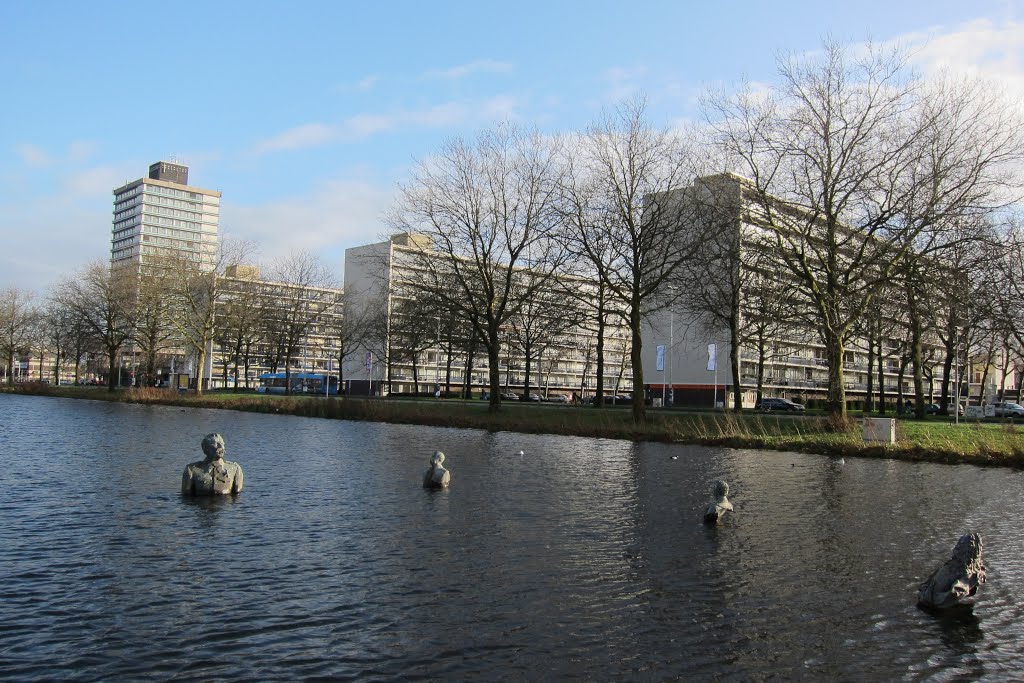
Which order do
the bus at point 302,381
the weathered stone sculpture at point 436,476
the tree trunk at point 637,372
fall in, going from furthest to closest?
A: the bus at point 302,381
the tree trunk at point 637,372
the weathered stone sculpture at point 436,476

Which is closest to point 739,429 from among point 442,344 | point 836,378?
point 836,378

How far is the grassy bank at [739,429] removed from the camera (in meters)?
27.3

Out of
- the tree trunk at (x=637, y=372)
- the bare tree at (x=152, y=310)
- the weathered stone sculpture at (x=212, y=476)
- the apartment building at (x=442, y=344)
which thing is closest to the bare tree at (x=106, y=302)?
the bare tree at (x=152, y=310)

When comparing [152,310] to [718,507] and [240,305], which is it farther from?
[718,507]

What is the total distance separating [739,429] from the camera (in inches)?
1321

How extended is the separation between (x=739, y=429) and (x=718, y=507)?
19880 millimetres

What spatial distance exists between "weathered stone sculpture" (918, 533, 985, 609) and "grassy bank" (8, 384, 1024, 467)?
60.6 feet

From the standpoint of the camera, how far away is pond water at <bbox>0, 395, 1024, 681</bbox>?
7.31 meters

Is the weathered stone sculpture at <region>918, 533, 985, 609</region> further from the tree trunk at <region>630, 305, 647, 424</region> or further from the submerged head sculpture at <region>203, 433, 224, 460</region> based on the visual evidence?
the tree trunk at <region>630, 305, 647, 424</region>

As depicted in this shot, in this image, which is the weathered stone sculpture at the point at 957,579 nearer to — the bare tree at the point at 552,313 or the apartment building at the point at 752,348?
the apartment building at the point at 752,348

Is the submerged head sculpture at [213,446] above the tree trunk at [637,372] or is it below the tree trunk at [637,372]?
below

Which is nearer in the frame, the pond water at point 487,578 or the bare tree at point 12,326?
the pond water at point 487,578

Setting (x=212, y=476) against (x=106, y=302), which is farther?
(x=106, y=302)

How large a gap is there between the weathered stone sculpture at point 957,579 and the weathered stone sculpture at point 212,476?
1195cm
